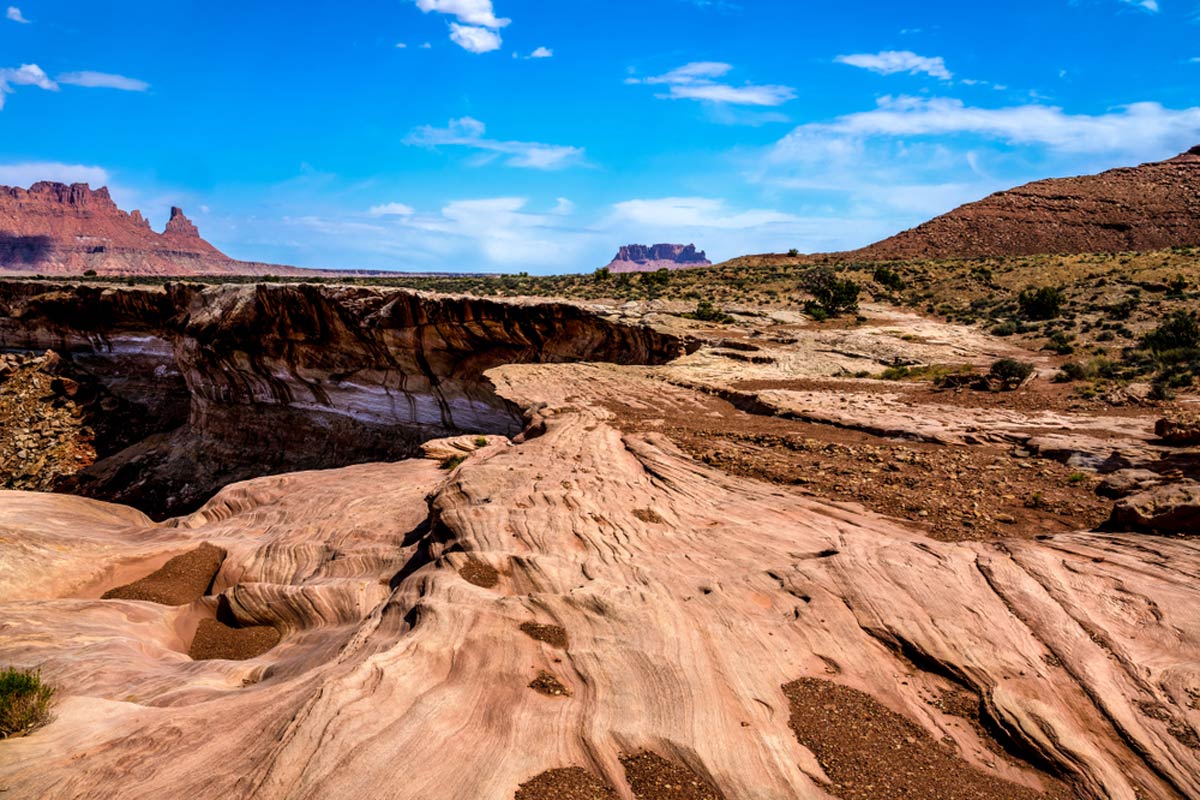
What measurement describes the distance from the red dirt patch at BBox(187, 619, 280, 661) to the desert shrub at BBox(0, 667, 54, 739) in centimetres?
301

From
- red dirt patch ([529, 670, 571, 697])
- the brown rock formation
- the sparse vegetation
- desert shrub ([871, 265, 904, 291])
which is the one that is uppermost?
the brown rock formation

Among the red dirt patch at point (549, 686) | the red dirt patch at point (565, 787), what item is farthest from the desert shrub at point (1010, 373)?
the red dirt patch at point (565, 787)

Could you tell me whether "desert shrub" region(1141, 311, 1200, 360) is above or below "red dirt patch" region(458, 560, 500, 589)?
above

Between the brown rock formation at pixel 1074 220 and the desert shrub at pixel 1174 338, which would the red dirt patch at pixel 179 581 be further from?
the brown rock formation at pixel 1074 220

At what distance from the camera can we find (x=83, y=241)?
166500 millimetres

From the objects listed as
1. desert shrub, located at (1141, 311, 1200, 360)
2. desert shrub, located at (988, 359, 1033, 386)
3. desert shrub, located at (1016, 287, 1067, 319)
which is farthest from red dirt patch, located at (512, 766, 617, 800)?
desert shrub, located at (1016, 287, 1067, 319)

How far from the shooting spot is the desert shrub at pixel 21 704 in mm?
5215

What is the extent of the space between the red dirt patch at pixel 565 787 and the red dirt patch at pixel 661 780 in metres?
0.22

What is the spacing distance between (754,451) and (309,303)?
23.5 metres

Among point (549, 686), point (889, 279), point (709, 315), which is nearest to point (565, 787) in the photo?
point (549, 686)

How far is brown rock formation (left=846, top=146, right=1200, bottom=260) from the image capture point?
6419 centimetres

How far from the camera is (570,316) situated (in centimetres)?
2609

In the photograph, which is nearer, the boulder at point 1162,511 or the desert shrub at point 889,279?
the boulder at point 1162,511

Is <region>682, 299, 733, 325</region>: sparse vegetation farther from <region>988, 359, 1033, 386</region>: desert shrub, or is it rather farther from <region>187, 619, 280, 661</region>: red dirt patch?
<region>187, 619, 280, 661</region>: red dirt patch
